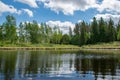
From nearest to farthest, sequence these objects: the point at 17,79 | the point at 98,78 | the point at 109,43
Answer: the point at 17,79, the point at 98,78, the point at 109,43

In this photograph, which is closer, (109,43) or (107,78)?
(107,78)

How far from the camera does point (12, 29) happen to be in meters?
177

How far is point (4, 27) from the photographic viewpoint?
180 meters

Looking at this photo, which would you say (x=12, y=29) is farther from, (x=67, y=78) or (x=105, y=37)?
(x=67, y=78)

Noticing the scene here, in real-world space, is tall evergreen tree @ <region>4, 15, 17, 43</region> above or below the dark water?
above

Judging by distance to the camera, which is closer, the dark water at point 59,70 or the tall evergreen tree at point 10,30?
the dark water at point 59,70

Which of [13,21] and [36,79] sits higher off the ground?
[13,21]

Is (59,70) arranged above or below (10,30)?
below

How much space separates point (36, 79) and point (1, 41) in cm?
15007

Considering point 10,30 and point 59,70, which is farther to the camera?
point 10,30

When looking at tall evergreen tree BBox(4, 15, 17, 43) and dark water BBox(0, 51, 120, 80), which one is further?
tall evergreen tree BBox(4, 15, 17, 43)

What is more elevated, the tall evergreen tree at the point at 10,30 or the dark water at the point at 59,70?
the tall evergreen tree at the point at 10,30

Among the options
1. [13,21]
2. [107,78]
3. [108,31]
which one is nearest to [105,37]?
[108,31]

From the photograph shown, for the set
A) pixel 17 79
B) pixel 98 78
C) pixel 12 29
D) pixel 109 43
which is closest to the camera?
pixel 17 79
